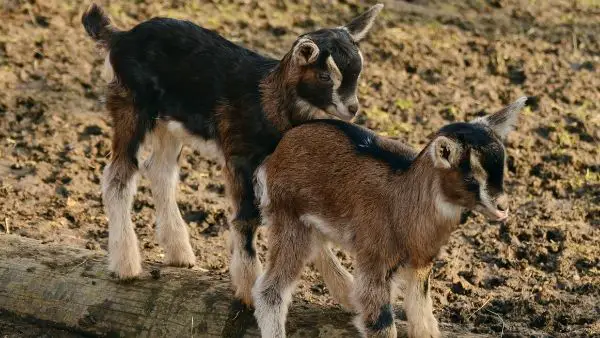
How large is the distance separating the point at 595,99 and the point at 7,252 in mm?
6483

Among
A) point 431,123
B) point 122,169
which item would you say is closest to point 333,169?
point 122,169

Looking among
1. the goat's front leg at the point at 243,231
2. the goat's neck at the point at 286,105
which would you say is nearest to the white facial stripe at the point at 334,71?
the goat's neck at the point at 286,105

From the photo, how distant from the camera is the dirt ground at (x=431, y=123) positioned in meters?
8.59

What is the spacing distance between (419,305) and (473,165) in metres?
0.94

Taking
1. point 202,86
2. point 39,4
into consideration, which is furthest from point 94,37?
point 39,4

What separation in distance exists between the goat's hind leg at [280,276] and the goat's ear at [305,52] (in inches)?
43.6

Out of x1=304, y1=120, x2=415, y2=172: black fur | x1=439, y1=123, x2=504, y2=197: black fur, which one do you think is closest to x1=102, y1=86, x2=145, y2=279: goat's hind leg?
x1=304, y1=120, x2=415, y2=172: black fur

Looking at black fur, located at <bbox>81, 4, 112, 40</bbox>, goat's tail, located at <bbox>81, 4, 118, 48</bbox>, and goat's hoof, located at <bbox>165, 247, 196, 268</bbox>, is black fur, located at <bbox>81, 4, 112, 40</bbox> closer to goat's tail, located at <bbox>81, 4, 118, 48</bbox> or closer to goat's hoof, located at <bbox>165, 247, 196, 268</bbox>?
goat's tail, located at <bbox>81, 4, 118, 48</bbox>

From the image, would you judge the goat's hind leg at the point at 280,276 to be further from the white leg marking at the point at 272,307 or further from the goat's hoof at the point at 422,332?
the goat's hoof at the point at 422,332

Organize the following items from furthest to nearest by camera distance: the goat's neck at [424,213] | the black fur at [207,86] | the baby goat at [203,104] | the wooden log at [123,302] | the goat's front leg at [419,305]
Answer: the black fur at [207,86] < the baby goat at [203,104] < the wooden log at [123,302] < the goat's front leg at [419,305] < the goat's neck at [424,213]

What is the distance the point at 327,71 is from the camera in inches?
299

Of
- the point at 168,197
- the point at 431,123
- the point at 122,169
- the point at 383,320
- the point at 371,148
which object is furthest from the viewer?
the point at 431,123

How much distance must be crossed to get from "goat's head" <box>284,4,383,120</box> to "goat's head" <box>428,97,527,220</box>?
1258mm

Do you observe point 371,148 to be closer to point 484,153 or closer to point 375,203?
point 375,203
